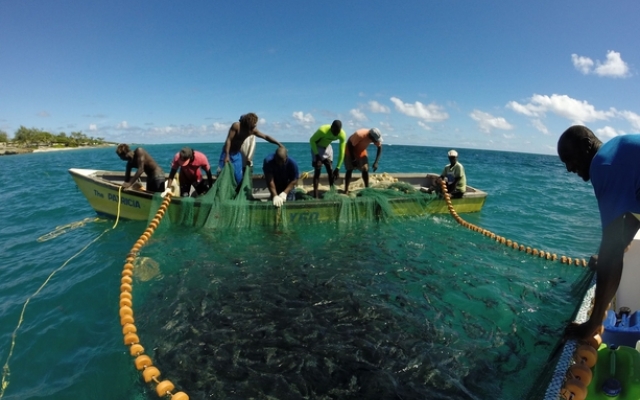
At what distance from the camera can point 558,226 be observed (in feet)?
35.7

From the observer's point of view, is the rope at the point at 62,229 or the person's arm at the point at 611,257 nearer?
the person's arm at the point at 611,257

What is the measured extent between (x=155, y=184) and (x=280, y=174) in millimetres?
2925

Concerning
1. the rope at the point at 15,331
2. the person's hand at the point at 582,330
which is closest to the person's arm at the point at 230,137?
the rope at the point at 15,331

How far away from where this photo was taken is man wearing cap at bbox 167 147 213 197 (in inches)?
307

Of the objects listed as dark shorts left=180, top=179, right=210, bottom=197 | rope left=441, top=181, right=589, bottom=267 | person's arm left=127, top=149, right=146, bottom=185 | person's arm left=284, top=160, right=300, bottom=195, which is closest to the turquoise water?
rope left=441, top=181, right=589, bottom=267

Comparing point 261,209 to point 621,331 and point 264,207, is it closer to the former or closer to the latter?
point 264,207

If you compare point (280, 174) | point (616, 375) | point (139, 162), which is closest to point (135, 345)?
point (616, 375)

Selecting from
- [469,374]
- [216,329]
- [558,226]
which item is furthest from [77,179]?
[558,226]

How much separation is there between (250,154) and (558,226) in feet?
30.9

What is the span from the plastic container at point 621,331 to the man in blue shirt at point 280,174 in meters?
5.68

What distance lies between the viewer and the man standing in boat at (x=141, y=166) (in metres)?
7.85

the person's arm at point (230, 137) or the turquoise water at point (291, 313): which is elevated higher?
the person's arm at point (230, 137)

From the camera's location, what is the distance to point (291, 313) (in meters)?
4.46

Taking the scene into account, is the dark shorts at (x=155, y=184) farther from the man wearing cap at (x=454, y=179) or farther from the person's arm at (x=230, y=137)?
the man wearing cap at (x=454, y=179)
